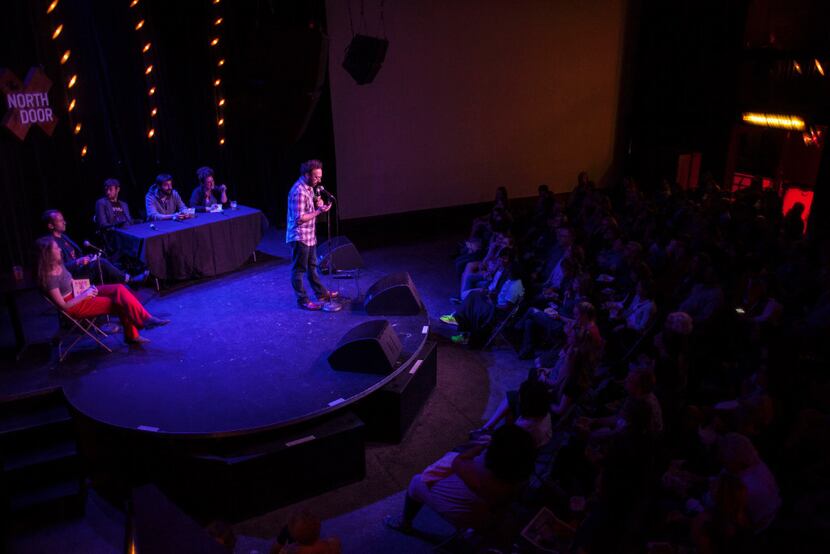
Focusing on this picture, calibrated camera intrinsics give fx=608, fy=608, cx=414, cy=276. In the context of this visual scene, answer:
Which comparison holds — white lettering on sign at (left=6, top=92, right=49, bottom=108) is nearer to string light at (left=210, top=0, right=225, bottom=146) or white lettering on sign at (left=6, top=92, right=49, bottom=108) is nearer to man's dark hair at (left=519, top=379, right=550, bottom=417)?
string light at (left=210, top=0, right=225, bottom=146)

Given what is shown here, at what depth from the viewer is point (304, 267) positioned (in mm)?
5965

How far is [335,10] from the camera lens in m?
8.60

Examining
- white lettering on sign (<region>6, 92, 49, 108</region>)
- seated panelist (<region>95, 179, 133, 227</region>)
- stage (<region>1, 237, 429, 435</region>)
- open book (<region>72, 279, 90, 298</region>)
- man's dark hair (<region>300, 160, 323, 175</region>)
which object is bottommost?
A: stage (<region>1, 237, 429, 435</region>)

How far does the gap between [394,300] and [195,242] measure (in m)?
2.57

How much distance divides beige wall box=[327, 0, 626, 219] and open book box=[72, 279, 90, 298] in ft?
16.0

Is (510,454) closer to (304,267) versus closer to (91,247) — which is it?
(304,267)

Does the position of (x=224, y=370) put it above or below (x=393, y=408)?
above

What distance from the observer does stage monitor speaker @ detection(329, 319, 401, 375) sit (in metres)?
4.62

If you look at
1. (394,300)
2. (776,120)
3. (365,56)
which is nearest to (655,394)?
(394,300)

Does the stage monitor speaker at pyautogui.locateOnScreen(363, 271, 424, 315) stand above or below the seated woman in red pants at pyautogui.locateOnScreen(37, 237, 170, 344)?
below

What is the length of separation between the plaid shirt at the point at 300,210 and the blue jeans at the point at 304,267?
80 millimetres

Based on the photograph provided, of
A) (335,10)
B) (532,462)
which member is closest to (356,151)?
(335,10)

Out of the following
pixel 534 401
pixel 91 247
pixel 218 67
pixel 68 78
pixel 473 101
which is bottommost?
pixel 534 401

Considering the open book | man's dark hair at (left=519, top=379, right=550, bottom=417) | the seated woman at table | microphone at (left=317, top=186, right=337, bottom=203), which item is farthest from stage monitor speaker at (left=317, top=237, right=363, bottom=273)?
man's dark hair at (left=519, top=379, right=550, bottom=417)
